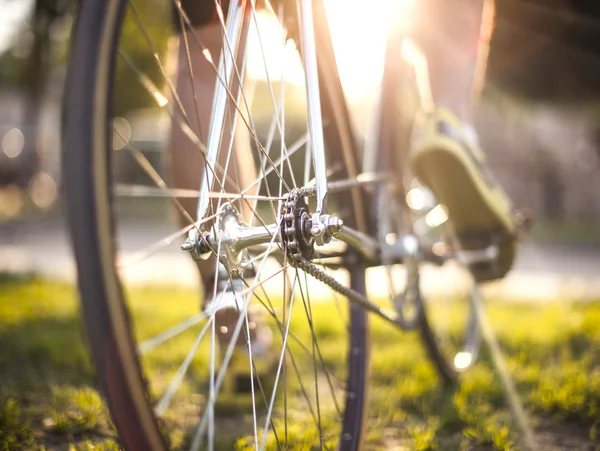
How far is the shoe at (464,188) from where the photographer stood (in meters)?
1.61

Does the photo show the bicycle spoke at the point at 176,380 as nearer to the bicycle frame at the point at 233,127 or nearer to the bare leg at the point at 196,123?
the bicycle frame at the point at 233,127

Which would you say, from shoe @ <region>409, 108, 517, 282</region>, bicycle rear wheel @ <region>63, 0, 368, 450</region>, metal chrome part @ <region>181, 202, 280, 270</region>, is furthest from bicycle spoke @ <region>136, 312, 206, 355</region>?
shoe @ <region>409, 108, 517, 282</region>

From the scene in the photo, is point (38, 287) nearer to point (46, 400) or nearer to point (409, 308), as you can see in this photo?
point (46, 400)

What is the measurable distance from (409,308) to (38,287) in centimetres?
231

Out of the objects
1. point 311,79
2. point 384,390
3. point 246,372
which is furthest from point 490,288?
point 311,79

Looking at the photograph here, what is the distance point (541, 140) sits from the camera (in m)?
9.83

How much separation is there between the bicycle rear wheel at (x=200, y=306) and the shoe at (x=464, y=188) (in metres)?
0.33

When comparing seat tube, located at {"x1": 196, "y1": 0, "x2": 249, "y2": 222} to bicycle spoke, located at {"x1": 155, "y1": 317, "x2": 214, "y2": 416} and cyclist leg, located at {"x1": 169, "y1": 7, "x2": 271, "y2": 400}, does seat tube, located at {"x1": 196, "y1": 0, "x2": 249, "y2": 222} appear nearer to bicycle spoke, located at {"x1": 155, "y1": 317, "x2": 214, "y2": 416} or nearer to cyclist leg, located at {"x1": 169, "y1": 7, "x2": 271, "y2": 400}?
bicycle spoke, located at {"x1": 155, "y1": 317, "x2": 214, "y2": 416}

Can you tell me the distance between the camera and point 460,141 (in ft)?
5.43

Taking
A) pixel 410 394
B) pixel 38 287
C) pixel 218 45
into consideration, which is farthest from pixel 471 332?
pixel 38 287

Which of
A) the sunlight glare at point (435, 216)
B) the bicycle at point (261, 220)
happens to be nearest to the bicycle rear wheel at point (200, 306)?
the bicycle at point (261, 220)

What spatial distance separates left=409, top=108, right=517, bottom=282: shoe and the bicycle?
0.08 m

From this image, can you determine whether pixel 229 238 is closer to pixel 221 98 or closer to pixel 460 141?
pixel 221 98

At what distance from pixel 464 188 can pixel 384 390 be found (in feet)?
1.98
